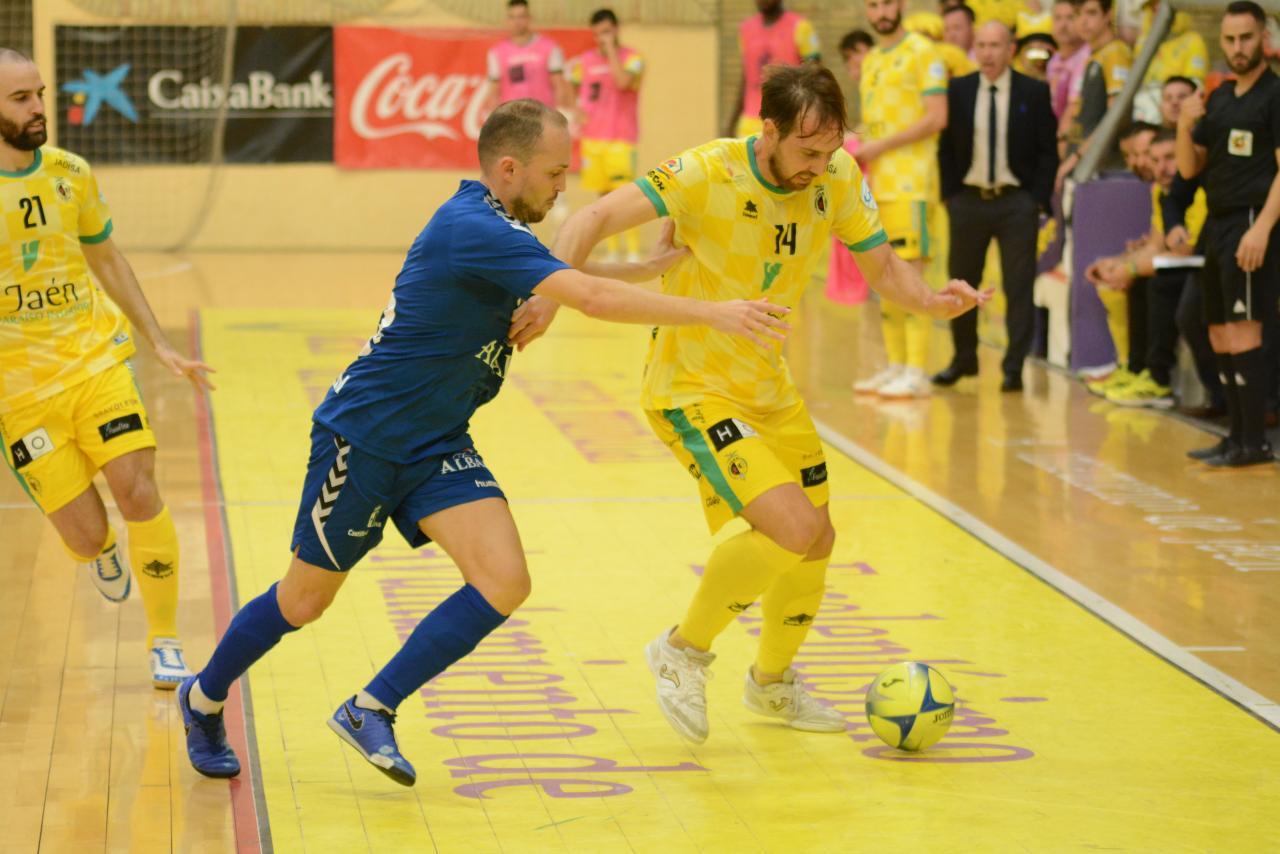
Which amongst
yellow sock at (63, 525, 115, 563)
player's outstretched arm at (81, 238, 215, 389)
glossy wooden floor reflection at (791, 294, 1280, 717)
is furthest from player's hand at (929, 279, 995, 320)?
yellow sock at (63, 525, 115, 563)

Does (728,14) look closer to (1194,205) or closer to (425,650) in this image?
(1194,205)

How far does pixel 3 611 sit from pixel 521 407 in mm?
4980

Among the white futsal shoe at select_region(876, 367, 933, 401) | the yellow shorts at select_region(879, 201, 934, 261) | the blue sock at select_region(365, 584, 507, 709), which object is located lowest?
the white futsal shoe at select_region(876, 367, 933, 401)

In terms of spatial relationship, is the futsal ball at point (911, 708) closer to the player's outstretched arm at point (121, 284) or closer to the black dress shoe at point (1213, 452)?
the player's outstretched arm at point (121, 284)

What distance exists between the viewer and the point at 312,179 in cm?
2092

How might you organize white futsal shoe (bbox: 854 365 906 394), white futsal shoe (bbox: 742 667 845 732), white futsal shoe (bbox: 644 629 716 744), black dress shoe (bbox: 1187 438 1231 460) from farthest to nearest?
1. white futsal shoe (bbox: 854 365 906 394)
2. black dress shoe (bbox: 1187 438 1231 460)
3. white futsal shoe (bbox: 742 667 845 732)
4. white futsal shoe (bbox: 644 629 716 744)

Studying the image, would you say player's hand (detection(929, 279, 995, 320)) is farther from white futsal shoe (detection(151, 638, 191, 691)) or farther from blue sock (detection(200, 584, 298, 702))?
white futsal shoe (detection(151, 638, 191, 691))

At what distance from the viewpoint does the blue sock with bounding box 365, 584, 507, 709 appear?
5082mm

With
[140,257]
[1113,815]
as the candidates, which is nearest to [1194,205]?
[1113,815]

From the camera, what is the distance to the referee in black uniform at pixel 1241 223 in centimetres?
985

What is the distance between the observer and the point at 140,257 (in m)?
20.0

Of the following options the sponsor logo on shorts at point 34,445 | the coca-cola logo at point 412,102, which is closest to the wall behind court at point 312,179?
the coca-cola logo at point 412,102

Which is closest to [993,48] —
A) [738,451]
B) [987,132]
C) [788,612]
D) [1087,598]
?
[987,132]

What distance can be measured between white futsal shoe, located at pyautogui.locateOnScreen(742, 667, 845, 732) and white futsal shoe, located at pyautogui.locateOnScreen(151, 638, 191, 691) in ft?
6.47
